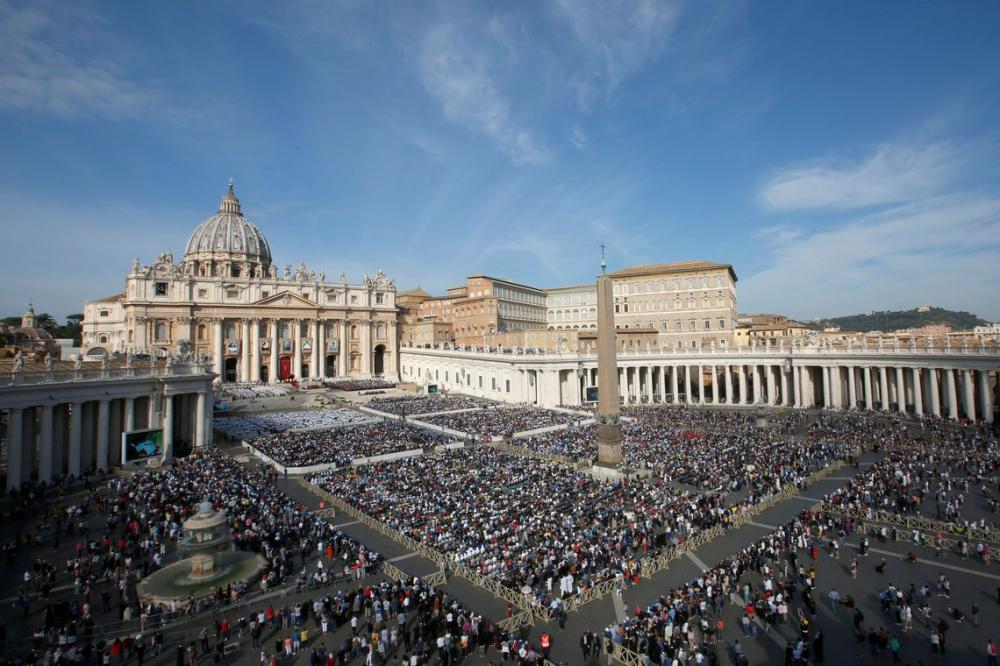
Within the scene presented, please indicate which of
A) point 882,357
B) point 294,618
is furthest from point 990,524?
point 882,357

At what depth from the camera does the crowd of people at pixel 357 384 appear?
6377 centimetres

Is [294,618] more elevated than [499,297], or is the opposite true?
[499,297]

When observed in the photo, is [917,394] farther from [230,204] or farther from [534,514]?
[230,204]

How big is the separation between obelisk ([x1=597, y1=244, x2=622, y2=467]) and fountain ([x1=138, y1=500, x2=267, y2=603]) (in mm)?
15572

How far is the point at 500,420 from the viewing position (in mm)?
39375

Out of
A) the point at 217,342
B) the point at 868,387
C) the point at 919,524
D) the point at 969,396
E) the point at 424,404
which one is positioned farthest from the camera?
the point at 217,342

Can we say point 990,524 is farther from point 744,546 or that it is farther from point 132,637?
point 132,637

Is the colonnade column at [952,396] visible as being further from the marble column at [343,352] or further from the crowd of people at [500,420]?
the marble column at [343,352]

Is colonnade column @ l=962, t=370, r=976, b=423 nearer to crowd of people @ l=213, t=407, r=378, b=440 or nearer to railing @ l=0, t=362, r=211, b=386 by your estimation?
crowd of people @ l=213, t=407, r=378, b=440

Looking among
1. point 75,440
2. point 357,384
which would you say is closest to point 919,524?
point 75,440

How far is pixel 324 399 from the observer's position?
54344 millimetres

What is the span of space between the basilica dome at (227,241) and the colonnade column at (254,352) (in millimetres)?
21157

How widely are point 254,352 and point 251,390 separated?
1106 centimetres

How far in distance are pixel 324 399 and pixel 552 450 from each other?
32.1 metres
